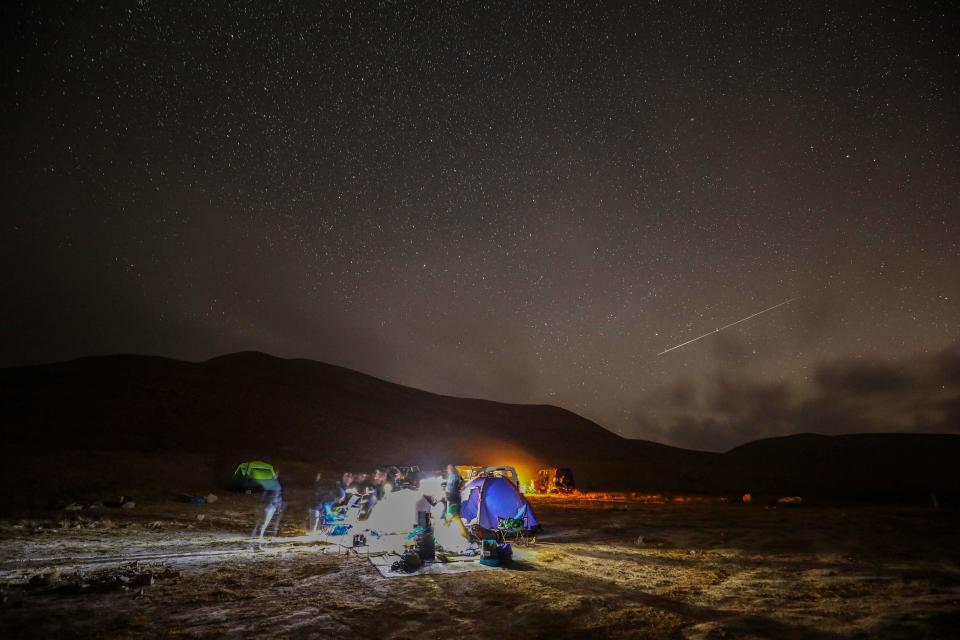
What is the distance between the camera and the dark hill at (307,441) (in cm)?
3102

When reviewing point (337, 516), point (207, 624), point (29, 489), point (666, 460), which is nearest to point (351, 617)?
point (207, 624)

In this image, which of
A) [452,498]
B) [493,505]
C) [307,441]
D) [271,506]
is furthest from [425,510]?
[307,441]

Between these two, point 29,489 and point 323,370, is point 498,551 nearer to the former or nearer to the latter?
point 29,489

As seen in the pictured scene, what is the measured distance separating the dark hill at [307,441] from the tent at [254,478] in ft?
7.62

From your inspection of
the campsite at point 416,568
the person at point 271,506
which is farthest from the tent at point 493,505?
the person at point 271,506

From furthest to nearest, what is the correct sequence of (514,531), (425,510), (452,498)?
(514,531) < (452,498) < (425,510)

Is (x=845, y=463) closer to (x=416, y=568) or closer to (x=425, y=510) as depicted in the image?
(x=425, y=510)

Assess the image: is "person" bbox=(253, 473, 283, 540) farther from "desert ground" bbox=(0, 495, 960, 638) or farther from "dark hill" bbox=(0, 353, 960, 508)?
"dark hill" bbox=(0, 353, 960, 508)

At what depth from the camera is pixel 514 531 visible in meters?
12.2

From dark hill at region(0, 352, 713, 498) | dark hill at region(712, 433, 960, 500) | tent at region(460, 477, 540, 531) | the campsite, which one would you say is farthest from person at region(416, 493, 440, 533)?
dark hill at region(712, 433, 960, 500)

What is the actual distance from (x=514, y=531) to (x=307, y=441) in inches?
1481

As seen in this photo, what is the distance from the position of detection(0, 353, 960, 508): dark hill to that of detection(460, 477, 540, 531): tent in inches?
667

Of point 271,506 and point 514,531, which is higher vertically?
point 514,531

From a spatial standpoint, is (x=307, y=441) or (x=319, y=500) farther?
(x=307, y=441)
